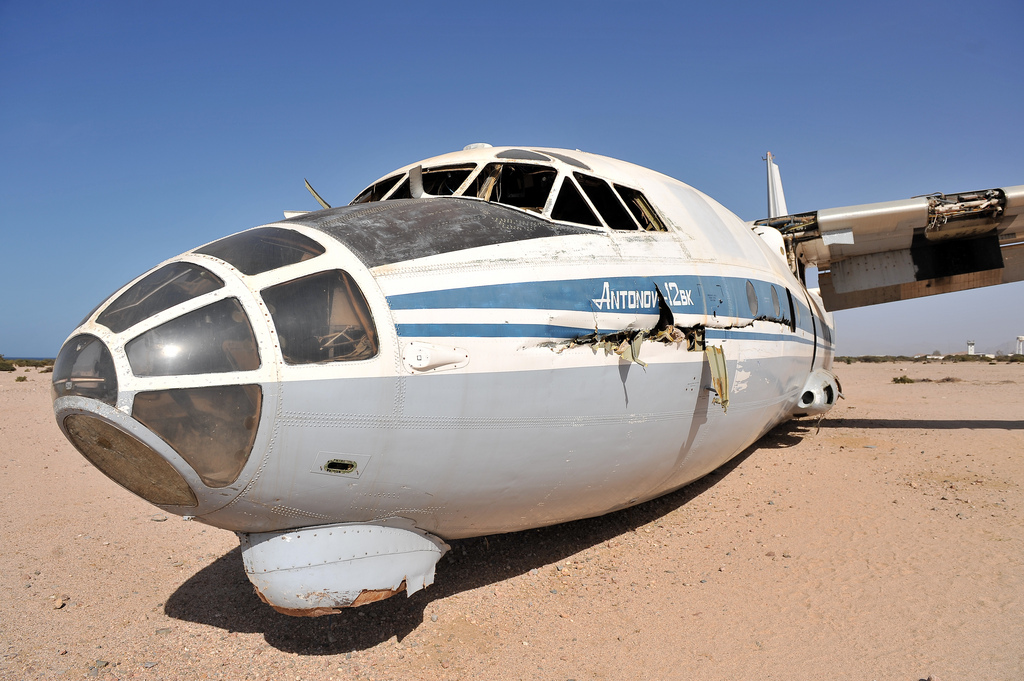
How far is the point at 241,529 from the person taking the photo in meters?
3.62

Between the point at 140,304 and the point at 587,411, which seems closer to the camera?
the point at 140,304

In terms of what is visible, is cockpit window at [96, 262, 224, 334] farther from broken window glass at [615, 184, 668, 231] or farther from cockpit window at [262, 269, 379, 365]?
broken window glass at [615, 184, 668, 231]

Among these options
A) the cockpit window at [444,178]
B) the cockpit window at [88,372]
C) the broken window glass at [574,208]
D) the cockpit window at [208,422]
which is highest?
the cockpit window at [444,178]

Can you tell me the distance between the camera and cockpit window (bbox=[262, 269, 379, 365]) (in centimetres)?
324

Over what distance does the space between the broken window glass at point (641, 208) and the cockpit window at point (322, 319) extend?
2.87m

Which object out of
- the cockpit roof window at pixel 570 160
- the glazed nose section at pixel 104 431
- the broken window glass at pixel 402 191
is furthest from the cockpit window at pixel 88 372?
the cockpit roof window at pixel 570 160

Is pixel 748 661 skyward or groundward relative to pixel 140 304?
groundward

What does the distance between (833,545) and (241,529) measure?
5533mm

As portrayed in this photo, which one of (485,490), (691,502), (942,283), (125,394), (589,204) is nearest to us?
(125,394)

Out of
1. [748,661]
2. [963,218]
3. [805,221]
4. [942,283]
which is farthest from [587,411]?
[942,283]

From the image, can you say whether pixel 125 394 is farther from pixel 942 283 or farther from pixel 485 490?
pixel 942 283

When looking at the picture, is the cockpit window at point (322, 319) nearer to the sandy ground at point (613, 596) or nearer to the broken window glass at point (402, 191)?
the broken window glass at point (402, 191)

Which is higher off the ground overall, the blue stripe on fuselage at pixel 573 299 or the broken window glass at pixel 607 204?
the broken window glass at pixel 607 204

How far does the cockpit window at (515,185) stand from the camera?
5012mm
